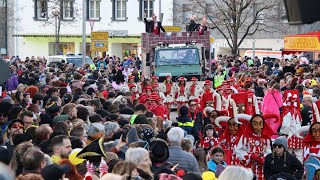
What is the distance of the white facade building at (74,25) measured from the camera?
67.6 m

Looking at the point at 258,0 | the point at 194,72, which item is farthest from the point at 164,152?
the point at 258,0

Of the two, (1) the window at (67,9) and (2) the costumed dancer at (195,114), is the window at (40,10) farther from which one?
(2) the costumed dancer at (195,114)

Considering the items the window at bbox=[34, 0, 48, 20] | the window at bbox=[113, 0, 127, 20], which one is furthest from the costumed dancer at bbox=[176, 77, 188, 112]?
the window at bbox=[113, 0, 127, 20]

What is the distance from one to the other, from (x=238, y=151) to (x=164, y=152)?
403 centimetres

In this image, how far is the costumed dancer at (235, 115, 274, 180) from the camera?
12.9 m

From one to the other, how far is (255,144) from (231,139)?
639 millimetres

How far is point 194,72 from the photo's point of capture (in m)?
30.6

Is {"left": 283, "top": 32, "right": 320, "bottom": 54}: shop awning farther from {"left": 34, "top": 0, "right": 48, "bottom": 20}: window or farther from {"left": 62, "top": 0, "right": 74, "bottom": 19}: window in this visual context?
{"left": 34, "top": 0, "right": 48, "bottom": 20}: window

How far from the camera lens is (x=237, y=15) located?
50.8m

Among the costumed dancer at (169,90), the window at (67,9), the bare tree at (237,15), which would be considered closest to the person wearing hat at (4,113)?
the costumed dancer at (169,90)

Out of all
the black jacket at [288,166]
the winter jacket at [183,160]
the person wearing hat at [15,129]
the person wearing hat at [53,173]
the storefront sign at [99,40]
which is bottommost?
the black jacket at [288,166]

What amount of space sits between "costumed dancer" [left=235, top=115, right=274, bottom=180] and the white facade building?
5393 centimetres

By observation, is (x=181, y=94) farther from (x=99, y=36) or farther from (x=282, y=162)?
(x=282, y=162)

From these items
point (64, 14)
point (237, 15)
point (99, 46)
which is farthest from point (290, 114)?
point (64, 14)
